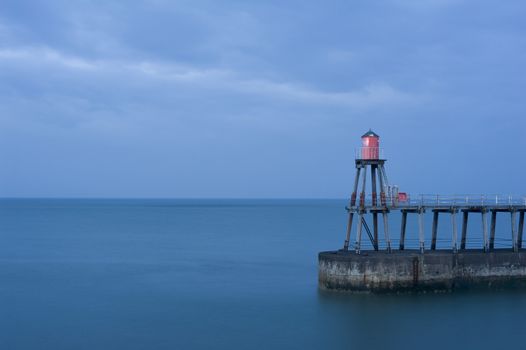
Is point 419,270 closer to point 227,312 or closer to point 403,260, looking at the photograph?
point 403,260

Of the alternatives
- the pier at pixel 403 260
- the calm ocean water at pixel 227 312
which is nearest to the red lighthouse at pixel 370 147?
the pier at pixel 403 260

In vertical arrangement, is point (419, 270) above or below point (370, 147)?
below

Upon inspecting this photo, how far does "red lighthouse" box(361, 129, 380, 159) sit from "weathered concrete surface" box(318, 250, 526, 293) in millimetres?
4951

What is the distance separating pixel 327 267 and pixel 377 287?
2.61 meters

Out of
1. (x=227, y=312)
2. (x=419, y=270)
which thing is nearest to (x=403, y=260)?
(x=419, y=270)

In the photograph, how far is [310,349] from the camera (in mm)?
25688

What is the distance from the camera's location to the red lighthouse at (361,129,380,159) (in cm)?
3412

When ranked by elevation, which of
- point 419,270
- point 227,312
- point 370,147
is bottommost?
point 227,312

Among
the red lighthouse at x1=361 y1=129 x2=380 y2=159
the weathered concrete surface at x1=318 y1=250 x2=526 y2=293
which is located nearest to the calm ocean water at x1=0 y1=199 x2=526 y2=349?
the weathered concrete surface at x1=318 y1=250 x2=526 y2=293

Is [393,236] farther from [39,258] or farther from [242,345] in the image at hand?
[242,345]

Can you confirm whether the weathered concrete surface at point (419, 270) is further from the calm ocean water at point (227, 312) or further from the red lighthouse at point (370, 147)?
the red lighthouse at point (370, 147)

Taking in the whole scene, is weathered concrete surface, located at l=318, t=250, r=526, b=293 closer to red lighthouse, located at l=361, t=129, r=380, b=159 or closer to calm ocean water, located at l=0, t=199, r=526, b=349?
calm ocean water, located at l=0, t=199, r=526, b=349

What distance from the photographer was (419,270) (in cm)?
3175

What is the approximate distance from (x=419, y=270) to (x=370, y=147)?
6.74m
